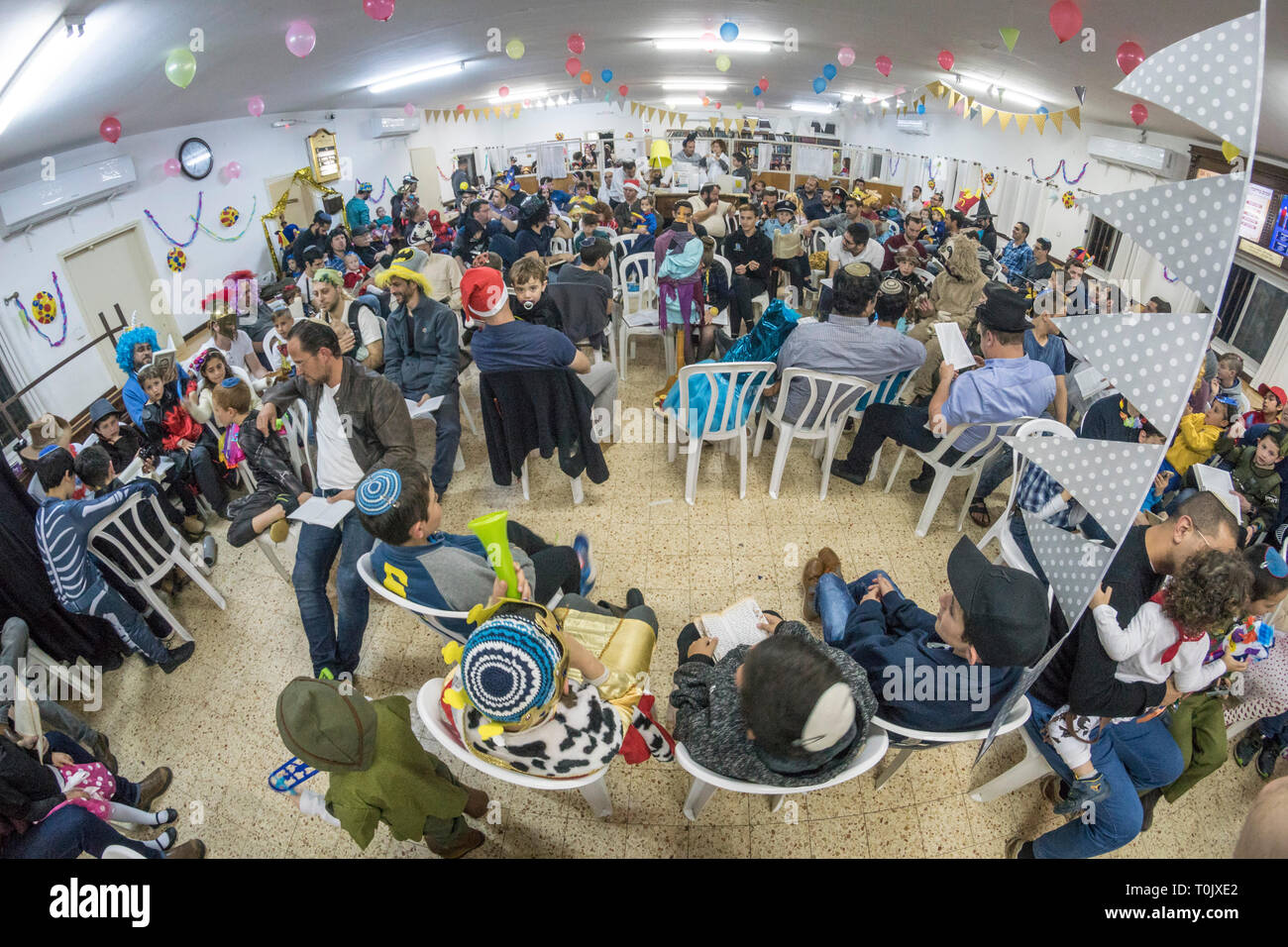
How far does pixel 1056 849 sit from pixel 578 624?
1597 mm

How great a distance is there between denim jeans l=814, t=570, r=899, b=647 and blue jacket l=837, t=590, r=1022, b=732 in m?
0.44

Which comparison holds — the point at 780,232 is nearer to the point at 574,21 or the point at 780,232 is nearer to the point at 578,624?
the point at 574,21

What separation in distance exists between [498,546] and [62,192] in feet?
22.5

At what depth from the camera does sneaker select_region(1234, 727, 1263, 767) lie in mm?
2203

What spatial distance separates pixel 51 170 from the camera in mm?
5500

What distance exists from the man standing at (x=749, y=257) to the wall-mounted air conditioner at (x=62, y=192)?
6071 millimetres

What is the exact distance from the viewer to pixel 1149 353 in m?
1.09

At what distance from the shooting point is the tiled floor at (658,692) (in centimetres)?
201

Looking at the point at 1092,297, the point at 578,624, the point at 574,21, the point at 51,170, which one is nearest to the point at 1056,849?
the point at 578,624

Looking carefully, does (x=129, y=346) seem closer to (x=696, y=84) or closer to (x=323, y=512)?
(x=323, y=512)

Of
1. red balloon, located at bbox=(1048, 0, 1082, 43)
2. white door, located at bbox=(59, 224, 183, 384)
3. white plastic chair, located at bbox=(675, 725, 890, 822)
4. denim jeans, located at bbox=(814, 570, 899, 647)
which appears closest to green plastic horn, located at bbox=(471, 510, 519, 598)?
white plastic chair, located at bbox=(675, 725, 890, 822)

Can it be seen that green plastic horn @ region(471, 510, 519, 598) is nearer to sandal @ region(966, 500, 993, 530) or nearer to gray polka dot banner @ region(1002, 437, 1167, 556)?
gray polka dot banner @ region(1002, 437, 1167, 556)

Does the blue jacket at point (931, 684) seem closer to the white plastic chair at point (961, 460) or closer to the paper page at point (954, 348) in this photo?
the white plastic chair at point (961, 460)

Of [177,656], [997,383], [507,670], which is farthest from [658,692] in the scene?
[177,656]
